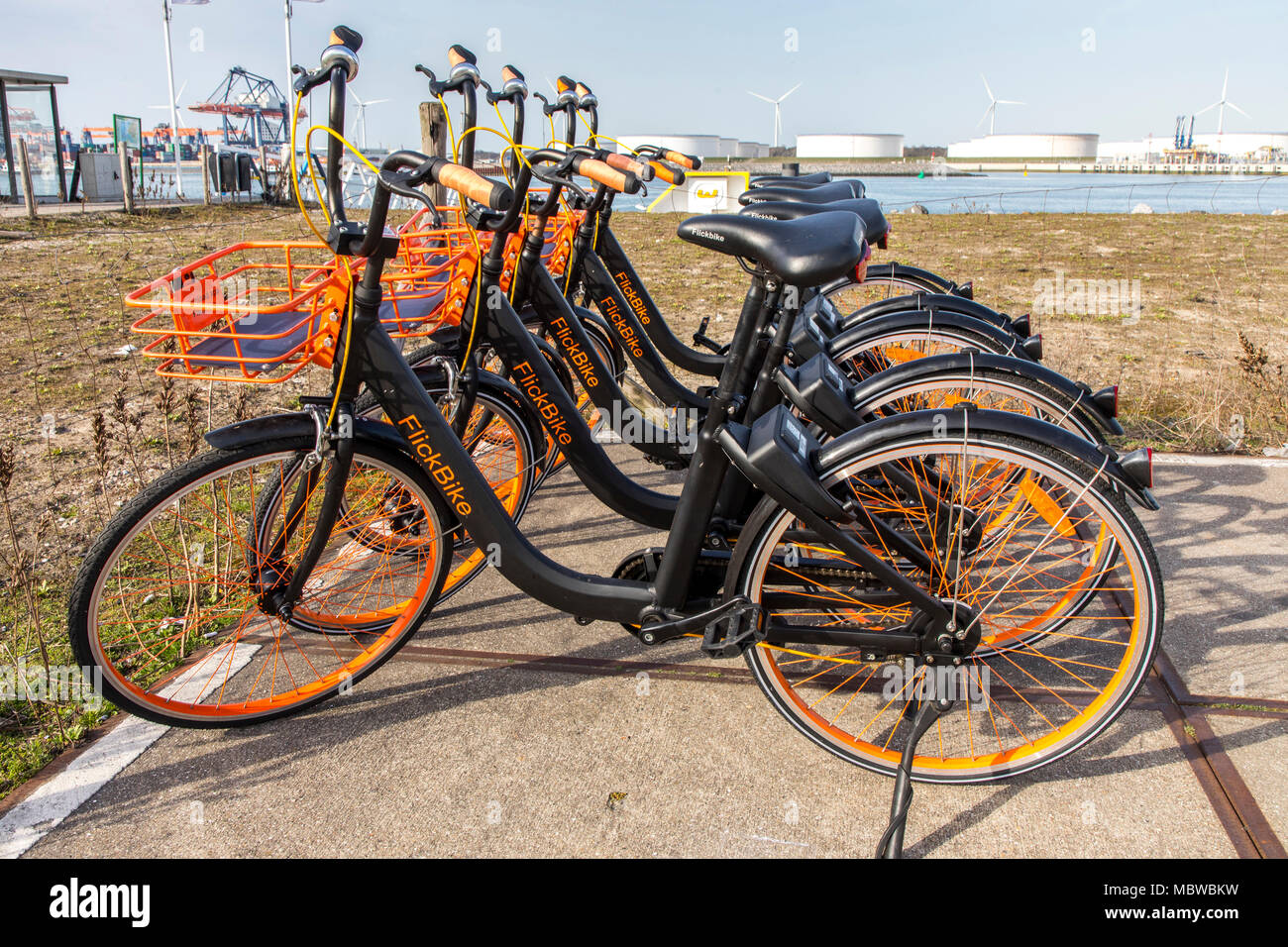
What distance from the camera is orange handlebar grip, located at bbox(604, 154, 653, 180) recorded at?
2.63 meters

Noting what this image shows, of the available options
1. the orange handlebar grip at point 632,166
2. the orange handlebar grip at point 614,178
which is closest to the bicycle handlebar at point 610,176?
the orange handlebar grip at point 614,178

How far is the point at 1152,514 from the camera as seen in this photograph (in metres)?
3.68

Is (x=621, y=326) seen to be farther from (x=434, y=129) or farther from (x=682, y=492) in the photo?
(x=434, y=129)

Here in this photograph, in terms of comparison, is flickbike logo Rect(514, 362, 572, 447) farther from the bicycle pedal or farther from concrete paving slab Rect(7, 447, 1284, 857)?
the bicycle pedal

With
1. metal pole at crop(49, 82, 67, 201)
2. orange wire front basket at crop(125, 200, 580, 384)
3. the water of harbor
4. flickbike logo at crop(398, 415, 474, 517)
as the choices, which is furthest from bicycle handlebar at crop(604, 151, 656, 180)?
metal pole at crop(49, 82, 67, 201)

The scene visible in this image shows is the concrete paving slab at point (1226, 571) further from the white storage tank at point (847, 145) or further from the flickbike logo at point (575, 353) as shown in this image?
the white storage tank at point (847, 145)

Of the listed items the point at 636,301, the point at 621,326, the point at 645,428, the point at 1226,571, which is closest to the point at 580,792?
the point at 645,428

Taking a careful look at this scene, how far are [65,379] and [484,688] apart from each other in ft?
14.7

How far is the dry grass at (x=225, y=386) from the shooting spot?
10.2 ft

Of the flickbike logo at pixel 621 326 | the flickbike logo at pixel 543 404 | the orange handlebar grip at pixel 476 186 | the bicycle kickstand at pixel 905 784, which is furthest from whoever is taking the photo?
the flickbike logo at pixel 621 326

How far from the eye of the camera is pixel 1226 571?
10.5 ft

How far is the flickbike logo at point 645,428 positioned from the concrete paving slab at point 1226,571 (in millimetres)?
1822

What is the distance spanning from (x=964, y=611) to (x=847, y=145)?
76.5 metres
